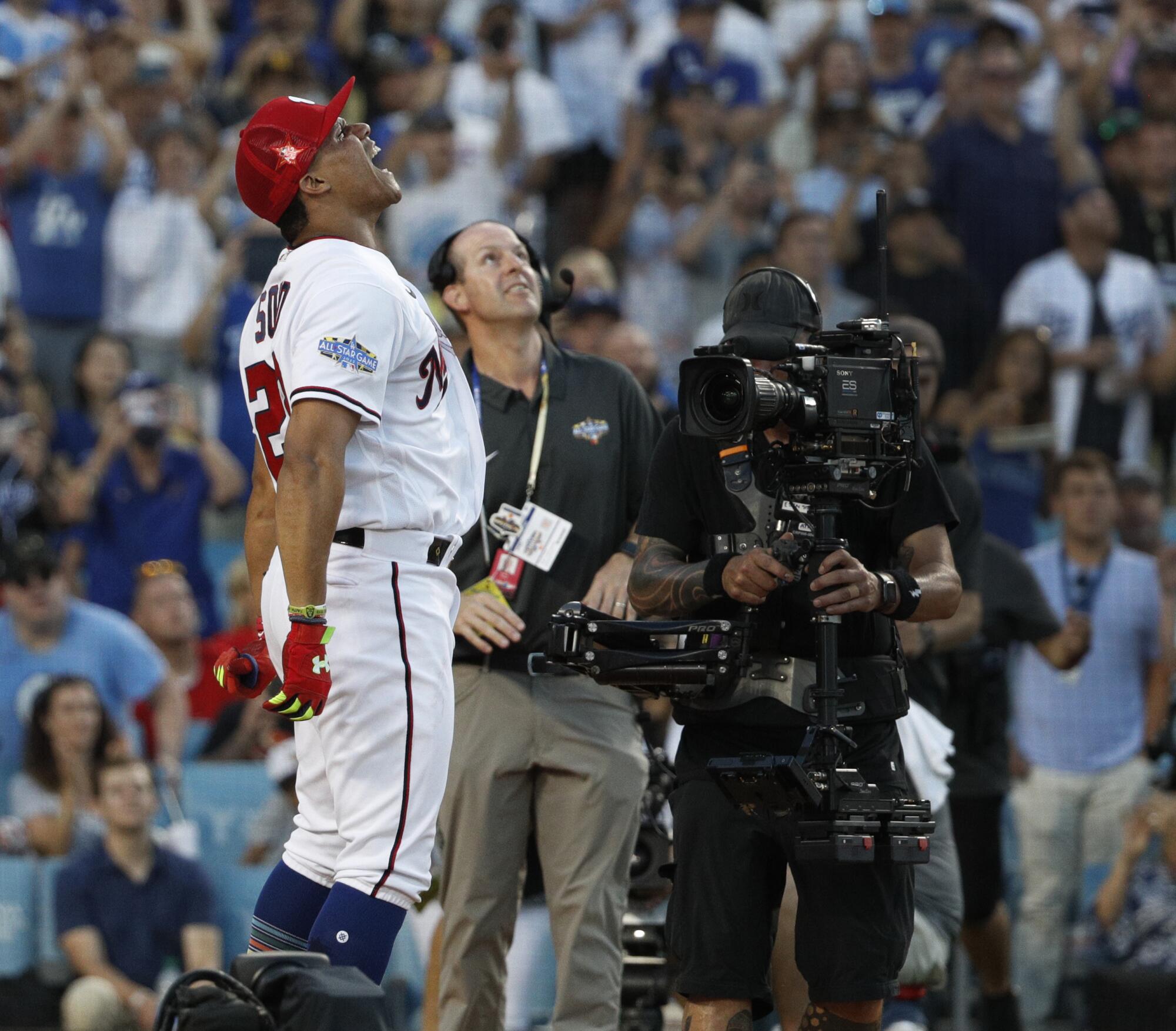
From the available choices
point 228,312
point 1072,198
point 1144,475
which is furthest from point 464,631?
point 1072,198

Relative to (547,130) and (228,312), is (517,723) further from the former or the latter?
(547,130)

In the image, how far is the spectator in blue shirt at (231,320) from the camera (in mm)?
10641

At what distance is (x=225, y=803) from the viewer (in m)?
8.30

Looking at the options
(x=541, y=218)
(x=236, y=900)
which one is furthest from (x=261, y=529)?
(x=541, y=218)

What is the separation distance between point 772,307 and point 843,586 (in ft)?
2.42

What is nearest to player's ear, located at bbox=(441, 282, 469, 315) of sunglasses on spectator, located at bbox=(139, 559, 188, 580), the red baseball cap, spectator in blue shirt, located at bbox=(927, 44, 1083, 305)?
the red baseball cap

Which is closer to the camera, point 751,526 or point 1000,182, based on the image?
point 751,526

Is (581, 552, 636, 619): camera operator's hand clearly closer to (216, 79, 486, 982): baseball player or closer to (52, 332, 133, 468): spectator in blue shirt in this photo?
(216, 79, 486, 982): baseball player

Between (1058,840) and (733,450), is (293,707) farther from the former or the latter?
(1058,840)

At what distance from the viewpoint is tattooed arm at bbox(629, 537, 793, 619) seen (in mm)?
4141

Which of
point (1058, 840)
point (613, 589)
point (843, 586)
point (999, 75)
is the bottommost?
point (1058, 840)

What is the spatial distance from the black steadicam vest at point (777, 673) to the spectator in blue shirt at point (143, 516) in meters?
5.89

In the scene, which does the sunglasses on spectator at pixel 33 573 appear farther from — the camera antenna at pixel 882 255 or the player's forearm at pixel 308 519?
the camera antenna at pixel 882 255

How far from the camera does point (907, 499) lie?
446cm
